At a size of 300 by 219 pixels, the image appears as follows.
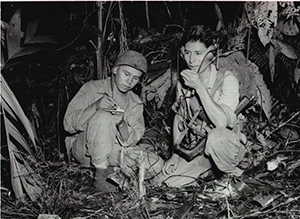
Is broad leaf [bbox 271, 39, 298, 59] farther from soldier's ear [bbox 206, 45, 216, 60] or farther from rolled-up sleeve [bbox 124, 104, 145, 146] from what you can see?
rolled-up sleeve [bbox 124, 104, 145, 146]

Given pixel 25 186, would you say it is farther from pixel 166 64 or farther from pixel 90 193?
pixel 166 64

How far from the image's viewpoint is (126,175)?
3.28 meters

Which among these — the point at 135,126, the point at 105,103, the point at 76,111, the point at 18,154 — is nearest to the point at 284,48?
the point at 135,126

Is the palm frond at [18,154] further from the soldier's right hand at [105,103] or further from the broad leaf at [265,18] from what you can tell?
the broad leaf at [265,18]

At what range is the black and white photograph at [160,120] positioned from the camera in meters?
2.96

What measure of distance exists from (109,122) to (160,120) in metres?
1.24

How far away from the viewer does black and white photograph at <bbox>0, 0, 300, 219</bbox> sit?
9.71 feet

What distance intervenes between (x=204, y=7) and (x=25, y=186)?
6.68ft

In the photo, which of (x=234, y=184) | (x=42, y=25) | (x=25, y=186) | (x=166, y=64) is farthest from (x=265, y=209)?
(x=42, y=25)

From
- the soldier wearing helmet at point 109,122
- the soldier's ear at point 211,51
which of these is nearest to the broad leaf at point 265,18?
the soldier's ear at point 211,51

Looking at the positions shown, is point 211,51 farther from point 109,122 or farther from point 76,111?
point 76,111

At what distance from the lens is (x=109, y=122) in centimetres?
324

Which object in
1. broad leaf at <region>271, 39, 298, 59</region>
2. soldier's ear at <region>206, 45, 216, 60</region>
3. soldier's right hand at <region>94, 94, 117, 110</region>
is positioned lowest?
soldier's right hand at <region>94, 94, 117, 110</region>

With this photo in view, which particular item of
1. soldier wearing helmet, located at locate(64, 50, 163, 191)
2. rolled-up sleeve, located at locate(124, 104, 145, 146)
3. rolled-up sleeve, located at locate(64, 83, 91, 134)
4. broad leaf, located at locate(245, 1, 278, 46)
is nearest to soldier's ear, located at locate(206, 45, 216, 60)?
broad leaf, located at locate(245, 1, 278, 46)
